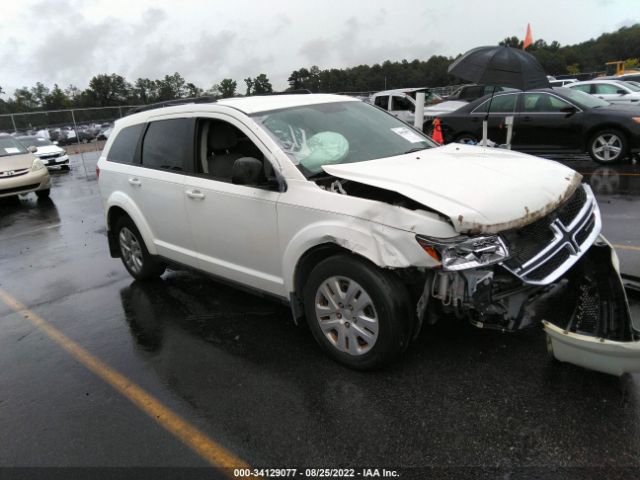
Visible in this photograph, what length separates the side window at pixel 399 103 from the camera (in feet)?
58.0

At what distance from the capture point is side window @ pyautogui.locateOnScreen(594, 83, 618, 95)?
56.6 feet

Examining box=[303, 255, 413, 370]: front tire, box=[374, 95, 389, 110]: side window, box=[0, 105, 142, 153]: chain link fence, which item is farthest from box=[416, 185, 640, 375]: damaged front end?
box=[0, 105, 142, 153]: chain link fence

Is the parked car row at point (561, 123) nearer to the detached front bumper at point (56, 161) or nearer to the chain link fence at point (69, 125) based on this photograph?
the detached front bumper at point (56, 161)

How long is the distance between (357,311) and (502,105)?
31.1ft

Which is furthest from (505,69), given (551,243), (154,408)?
(154,408)

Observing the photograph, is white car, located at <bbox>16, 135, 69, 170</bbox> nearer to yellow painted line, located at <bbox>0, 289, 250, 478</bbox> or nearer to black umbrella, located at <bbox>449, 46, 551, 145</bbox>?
yellow painted line, located at <bbox>0, 289, 250, 478</bbox>

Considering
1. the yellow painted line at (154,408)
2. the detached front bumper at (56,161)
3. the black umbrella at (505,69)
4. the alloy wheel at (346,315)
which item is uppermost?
the black umbrella at (505,69)

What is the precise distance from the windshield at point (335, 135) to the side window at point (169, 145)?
0.85 m

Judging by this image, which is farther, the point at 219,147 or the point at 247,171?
the point at 219,147

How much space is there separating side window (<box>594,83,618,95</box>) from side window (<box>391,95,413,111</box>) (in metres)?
6.69

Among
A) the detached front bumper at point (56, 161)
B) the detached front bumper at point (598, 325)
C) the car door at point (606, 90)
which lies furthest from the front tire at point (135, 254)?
the car door at point (606, 90)

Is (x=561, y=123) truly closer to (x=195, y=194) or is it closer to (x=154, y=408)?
(x=195, y=194)

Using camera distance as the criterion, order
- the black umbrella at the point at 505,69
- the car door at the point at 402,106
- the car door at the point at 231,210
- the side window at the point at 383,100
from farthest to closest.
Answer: the side window at the point at 383,100
the car door at the point at 402,106
the black umbrella at the point at 505,69
the car door at the point at 231,210

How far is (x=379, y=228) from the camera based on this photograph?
2.91 m
